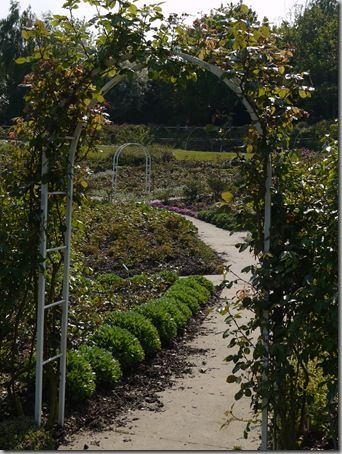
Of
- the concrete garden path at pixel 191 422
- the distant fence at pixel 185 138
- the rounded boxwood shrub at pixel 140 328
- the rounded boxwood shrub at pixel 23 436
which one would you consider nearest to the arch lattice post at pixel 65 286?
the rounded boxwood shrub at pixel 23 436

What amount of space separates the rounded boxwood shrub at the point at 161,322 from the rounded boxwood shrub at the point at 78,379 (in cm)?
178

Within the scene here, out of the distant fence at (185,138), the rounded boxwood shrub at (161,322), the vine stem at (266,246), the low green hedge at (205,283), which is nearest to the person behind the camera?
the vine stem at (266,246)

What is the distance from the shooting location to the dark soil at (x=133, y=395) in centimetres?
527

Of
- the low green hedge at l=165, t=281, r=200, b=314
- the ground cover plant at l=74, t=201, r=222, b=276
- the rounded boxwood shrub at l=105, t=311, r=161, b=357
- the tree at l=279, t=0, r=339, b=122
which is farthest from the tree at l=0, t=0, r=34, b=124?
the rounded boxwood shrub at l=105, t=311, r=161, b=357

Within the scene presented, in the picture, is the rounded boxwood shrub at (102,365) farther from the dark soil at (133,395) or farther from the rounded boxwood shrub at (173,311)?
the rounded boxwood shrub at (173,311)

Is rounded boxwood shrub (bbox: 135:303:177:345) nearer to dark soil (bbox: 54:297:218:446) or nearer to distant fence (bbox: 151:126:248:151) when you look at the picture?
dark soil (bbox: 54:297:218:446)

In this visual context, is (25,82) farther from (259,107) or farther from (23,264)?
(259,107)

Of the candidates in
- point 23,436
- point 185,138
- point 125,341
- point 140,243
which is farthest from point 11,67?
point 23,436

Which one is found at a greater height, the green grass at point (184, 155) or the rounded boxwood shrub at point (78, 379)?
the green grass at point (184, 155)

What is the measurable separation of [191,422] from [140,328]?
5.40ft

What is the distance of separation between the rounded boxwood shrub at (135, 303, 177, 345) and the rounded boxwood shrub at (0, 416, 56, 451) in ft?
8.79

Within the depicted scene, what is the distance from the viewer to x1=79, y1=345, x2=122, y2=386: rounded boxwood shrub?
5.90 m

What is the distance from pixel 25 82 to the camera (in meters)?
5.00

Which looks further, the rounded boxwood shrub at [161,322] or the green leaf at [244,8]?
the rounded boxwood shrub at [161,322]
